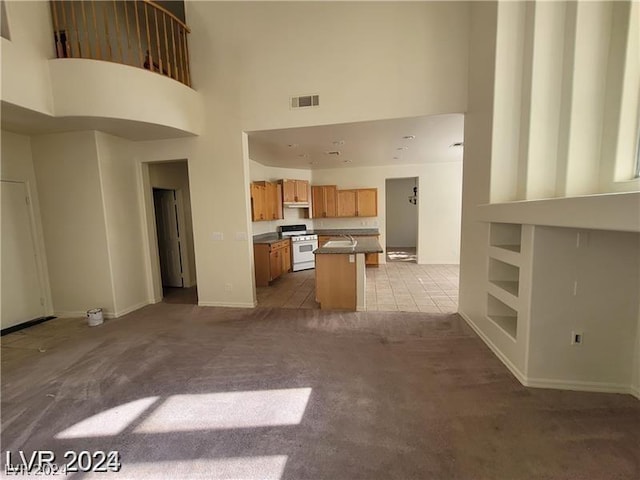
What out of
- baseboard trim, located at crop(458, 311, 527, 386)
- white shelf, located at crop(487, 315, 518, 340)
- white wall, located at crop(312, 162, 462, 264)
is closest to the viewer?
baseboard trim, located at crop(458, 311, 527, 386)

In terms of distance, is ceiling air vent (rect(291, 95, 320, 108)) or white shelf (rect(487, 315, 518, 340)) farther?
ceiling air vent (rect(291, 95, 320, 108))

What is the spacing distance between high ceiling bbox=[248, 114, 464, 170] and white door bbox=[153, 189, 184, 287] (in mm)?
1936

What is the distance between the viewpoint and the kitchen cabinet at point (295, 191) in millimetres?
6754

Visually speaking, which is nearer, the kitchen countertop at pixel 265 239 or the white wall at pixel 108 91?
the white wall at pixel 108 91

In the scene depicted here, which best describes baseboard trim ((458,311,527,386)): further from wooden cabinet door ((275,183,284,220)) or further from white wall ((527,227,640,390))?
wooden cabinet door ((275,183,284,220))

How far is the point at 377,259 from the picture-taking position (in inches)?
280

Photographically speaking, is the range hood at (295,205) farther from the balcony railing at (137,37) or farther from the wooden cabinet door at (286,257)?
the balcony railing at (137,37)

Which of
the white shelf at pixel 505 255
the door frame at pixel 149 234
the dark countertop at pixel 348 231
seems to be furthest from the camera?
the dark countertop at pixel 348 231

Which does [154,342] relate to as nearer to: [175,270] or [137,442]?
[137,442]

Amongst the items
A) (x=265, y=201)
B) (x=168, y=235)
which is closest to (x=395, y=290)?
(x=265, y=201)

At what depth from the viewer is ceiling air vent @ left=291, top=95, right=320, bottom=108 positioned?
3621 millimetres

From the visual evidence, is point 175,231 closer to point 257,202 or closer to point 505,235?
point 257,202

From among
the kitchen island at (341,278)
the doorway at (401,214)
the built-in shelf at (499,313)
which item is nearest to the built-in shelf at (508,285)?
the built-in shelf at (499,313)

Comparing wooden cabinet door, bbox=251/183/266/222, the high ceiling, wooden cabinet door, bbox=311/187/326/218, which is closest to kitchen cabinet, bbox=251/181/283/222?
wooden cabinet door, bbox=251/183/266/222
